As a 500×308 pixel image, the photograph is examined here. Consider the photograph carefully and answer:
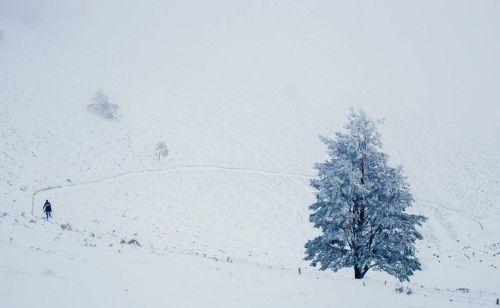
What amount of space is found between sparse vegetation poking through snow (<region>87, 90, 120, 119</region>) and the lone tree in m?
46.3

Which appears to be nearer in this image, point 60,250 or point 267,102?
point 60,250

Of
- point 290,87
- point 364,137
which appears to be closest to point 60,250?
point 364,137

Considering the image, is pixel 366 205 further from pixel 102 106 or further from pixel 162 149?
pixel 102 106

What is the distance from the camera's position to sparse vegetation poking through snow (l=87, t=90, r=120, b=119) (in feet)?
182

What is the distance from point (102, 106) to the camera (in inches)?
2183

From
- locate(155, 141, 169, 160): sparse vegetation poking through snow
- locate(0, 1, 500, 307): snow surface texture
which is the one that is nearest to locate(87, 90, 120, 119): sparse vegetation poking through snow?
locate(0, 1, 500, 307): snow surface texture

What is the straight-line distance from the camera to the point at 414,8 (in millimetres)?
172250

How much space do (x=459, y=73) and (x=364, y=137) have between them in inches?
4382

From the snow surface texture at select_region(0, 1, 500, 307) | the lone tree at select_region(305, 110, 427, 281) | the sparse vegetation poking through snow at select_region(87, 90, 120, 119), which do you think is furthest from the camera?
the sparse vegetation poking through snow at select_region(87, 90, 120, 119)

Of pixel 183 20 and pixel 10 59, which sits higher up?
pixel 183 20

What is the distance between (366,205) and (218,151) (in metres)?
40.9

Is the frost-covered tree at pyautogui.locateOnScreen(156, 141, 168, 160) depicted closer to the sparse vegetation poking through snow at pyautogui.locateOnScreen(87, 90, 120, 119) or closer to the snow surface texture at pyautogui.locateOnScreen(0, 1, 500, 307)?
the snow surface texture at pyautogui.locateOnScreen(0, 1, 500, 307)

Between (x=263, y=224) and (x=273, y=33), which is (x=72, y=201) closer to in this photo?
(x=263, y=224)

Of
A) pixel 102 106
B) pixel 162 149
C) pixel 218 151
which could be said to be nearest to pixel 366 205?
pixel 162 149
